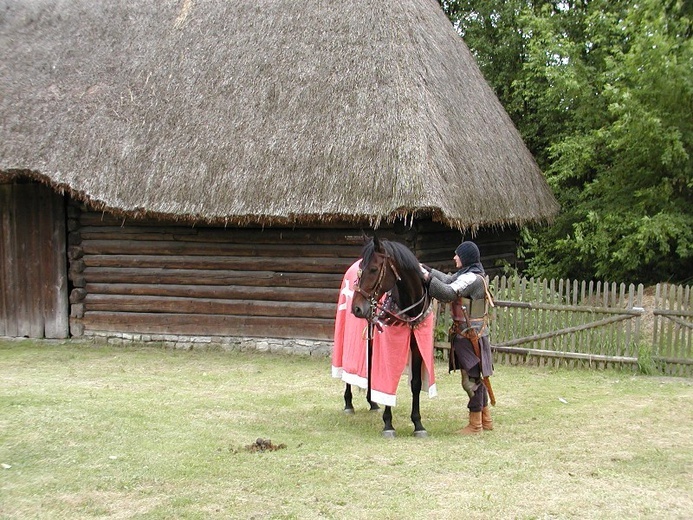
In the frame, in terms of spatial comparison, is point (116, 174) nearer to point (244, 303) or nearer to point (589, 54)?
point (244, 303)

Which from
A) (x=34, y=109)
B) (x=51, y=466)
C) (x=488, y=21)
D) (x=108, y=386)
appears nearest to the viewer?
(x=51, y=466)

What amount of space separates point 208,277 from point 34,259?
9.87 feet

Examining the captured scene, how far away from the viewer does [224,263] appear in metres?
12.5

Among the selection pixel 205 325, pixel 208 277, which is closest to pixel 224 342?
pixel 205 325

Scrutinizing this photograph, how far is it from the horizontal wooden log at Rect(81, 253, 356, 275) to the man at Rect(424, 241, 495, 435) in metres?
4.82

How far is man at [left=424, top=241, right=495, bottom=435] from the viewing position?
7016 mm

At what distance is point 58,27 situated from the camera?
14742mm

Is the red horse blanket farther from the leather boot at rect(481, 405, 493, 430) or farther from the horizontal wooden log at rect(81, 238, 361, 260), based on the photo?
the horizontal wooden log at rect(81, 238, 361, 260)

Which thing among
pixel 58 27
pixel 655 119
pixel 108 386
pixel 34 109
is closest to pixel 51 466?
pixel 108 386

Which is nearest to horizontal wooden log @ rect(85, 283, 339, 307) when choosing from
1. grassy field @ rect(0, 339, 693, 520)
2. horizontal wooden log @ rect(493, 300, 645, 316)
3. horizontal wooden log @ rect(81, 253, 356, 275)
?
horizontal wooden log @ rect(81, 253, 356, 275)

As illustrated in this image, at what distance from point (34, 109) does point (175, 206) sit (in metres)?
3.31

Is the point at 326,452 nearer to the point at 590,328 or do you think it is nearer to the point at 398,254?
the point at 398,254

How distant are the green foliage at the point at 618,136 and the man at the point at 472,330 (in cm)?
626

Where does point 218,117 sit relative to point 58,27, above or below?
below
